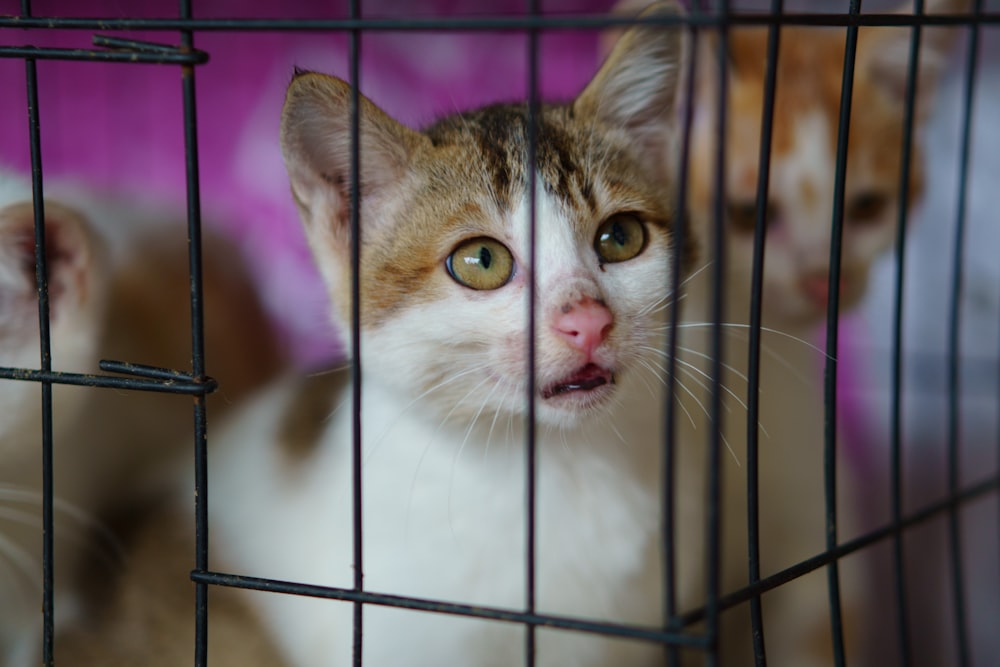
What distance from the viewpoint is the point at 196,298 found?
0.82m

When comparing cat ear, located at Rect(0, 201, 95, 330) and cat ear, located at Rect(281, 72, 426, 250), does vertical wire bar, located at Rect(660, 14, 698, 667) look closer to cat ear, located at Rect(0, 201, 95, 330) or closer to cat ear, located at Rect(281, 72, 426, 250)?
cat ear, located at Rect(281, 72, 426, 250)

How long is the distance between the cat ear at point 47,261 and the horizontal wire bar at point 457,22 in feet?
1.24

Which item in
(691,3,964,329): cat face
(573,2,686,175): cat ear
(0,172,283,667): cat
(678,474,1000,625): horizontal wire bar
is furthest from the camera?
(691,3,964,329): cat face

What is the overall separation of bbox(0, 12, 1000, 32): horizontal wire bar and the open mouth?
349mm

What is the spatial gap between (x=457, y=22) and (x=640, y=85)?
0.49 meters

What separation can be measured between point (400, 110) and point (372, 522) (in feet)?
3.28

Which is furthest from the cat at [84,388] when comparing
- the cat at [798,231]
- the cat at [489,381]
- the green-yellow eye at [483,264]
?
the cat at [798,231]

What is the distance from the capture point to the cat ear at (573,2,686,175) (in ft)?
3.55

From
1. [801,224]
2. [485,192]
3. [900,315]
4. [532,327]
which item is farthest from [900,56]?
[532,327]

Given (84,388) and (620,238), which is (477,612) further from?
(84,388)

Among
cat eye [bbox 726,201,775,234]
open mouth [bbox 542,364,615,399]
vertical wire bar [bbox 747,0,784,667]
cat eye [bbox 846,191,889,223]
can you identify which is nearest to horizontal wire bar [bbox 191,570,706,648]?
vertical wire bar [bbox 747,0,784,667]

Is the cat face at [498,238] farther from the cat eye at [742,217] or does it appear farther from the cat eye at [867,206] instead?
the cat eye at [867,206]

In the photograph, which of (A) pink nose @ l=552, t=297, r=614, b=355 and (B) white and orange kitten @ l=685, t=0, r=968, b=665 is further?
(B) white and orange kitten @ l=685, t=0, r=968, b=665

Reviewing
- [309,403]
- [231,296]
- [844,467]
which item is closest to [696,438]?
[844,467]
